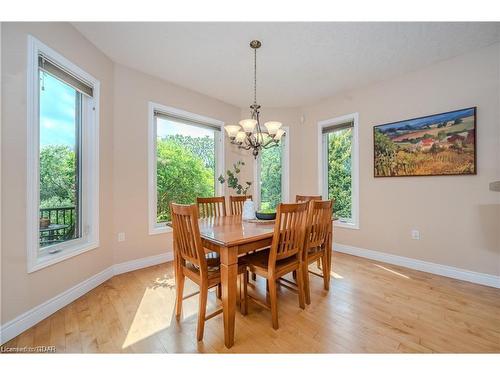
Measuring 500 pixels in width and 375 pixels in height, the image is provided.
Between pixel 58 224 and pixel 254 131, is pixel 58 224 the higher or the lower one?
the lower one

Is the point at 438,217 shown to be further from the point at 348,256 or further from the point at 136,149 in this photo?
the point at 136,149

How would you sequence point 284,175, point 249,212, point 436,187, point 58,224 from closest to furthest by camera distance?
point 58,224, point 249,212, point 436,187, point 284,175

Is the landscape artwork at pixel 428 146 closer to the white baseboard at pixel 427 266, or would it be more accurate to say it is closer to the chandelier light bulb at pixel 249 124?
the white baseboard at pixel 427 266

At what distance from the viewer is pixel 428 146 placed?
282cm

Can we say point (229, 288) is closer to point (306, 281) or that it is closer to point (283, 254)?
point (283, 254)

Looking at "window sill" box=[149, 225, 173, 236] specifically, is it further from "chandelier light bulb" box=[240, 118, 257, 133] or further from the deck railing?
"chandelier light bulb" box=[240, 118, 257, 133]

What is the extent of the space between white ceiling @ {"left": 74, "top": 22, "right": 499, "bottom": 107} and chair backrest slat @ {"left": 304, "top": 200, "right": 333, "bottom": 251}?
174 centimetres

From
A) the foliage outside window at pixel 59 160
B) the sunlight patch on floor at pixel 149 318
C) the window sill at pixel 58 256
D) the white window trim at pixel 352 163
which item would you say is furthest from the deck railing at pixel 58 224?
the white window trim at pixel 352 163

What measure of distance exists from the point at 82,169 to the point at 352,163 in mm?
3801

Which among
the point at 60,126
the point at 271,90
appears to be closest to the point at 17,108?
the point at 60,126

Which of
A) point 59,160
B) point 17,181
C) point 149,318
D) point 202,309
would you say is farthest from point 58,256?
point 202,309

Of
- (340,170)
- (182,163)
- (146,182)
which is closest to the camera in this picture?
(146,182)

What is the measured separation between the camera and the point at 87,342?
1568 mm
